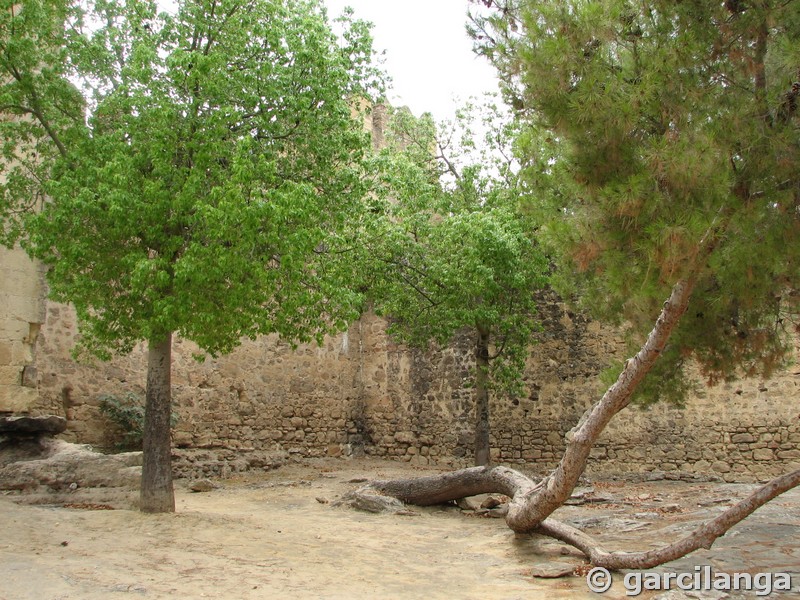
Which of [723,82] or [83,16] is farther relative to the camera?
[83,16]

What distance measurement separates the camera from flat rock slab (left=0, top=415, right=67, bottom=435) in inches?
353

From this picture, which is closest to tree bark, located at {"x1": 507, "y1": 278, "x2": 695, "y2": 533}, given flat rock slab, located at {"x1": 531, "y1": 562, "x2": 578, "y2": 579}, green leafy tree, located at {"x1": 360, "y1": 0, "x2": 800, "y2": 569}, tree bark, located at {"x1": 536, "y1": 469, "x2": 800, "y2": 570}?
green leafy tree, located at {"x1": 360, "y1": 0, "x2": 800, "y2": 569}

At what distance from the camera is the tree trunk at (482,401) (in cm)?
1263

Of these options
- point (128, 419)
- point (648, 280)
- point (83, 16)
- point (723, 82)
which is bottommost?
point (128, 419)

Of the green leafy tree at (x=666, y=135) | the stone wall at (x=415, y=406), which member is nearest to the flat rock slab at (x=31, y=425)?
the stone wall at (x=415, y=406)

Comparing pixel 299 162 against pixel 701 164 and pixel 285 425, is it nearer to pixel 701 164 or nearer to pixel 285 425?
pixel 701 164

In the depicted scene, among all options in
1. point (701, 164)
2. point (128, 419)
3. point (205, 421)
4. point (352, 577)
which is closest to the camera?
point (701, 164)

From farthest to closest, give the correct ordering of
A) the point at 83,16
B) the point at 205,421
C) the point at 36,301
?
the point at 205,421 → the point at 36,301 → the point at 83,16

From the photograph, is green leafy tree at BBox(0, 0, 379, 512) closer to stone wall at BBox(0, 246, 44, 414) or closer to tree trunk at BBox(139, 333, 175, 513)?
tree trunk at BBox(139, 333, 175, 513)

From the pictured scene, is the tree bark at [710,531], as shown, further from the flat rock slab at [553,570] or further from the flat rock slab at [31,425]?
the flat rock slab at [31,425]

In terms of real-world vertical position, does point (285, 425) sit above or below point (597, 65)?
below

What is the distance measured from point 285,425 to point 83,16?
9.18 metres

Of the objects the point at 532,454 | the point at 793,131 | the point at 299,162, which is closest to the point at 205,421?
the point at 532,454

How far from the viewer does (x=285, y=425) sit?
14898 millimetres
